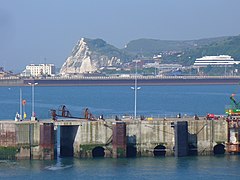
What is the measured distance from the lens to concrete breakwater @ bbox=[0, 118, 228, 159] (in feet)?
249

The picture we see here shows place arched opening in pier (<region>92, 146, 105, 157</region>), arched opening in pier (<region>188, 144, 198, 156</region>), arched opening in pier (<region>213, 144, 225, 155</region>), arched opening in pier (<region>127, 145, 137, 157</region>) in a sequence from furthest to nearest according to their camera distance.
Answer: arched opening in pier (<region>213, 144, 225, 155</region>)
arched opening in pier (<region>188, 144, 198, 156</region>)
arched opening in pier (<region>92, 146, 105, 157</region>)
arched opening in pier (<region>127, 145, 137, 157</region>)

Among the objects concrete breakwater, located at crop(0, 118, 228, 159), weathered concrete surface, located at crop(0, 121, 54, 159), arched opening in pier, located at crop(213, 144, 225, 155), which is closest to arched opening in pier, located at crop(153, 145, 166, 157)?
concrete breakwater, located at crop(0, 118, 228, 159)

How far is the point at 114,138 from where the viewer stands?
75.9 m

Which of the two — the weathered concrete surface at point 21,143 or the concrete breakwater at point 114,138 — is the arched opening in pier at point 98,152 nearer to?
the concrete breakwater at point 114,138

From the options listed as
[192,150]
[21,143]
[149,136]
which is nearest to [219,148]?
[192,150]

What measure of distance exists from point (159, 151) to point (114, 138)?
4272 millimetres

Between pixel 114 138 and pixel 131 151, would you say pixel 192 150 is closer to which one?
pixel 131 151

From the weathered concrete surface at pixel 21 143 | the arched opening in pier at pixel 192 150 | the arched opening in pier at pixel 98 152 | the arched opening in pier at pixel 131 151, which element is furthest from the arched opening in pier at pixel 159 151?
the weathered concrete surface at pixel 21 143

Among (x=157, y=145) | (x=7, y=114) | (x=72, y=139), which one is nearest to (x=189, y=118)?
(x=157, y=145)

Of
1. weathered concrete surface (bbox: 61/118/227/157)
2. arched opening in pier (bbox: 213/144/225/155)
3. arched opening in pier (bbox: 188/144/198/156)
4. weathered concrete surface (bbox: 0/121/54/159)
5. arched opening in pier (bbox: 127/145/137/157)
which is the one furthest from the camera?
arched opening in pier (bbox: 213/144/225/155)

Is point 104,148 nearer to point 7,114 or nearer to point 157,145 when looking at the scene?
point 157,145

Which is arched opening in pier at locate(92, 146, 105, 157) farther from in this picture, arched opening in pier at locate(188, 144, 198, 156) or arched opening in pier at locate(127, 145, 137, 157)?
arched opening in pier at locate(188, 144, 198, 156)

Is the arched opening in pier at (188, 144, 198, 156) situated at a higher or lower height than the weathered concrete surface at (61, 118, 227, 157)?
lower

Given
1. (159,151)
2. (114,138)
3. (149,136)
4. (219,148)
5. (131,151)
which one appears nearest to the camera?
(114,138)
